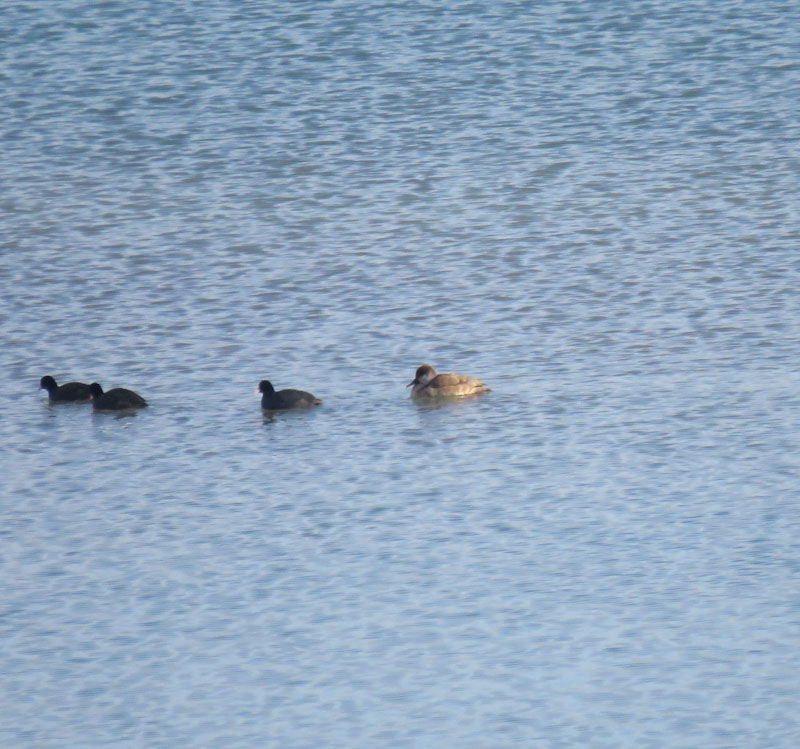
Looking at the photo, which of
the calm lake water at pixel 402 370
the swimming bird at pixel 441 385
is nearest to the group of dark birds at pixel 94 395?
the calm lake water at pixel 402 370

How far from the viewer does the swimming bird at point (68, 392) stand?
13.8 metres

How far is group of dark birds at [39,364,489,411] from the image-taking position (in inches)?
519

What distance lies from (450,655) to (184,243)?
32.2 feet

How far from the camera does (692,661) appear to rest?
8781 millimetres

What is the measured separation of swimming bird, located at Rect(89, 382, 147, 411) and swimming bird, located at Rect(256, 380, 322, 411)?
0.89 m

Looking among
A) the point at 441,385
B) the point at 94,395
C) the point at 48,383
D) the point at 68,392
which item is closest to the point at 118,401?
the point at 94,395

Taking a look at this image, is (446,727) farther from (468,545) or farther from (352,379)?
(352,379)

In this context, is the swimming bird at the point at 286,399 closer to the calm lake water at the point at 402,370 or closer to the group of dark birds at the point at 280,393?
the group of dark birds at the point at 280,393

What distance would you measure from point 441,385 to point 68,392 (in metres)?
2.70

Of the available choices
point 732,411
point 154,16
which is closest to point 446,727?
point 732,411

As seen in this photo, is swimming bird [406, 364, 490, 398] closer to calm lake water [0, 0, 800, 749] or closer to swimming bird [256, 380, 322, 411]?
calm lake water [0, 0, 800, 749]

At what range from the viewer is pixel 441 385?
1334 centimetres

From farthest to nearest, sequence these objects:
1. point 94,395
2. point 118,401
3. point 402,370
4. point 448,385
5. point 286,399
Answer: point 402,370
point 94,395
point 118,401
point 448,385
point 286,399

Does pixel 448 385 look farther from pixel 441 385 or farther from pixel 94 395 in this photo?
pixel 94 395
